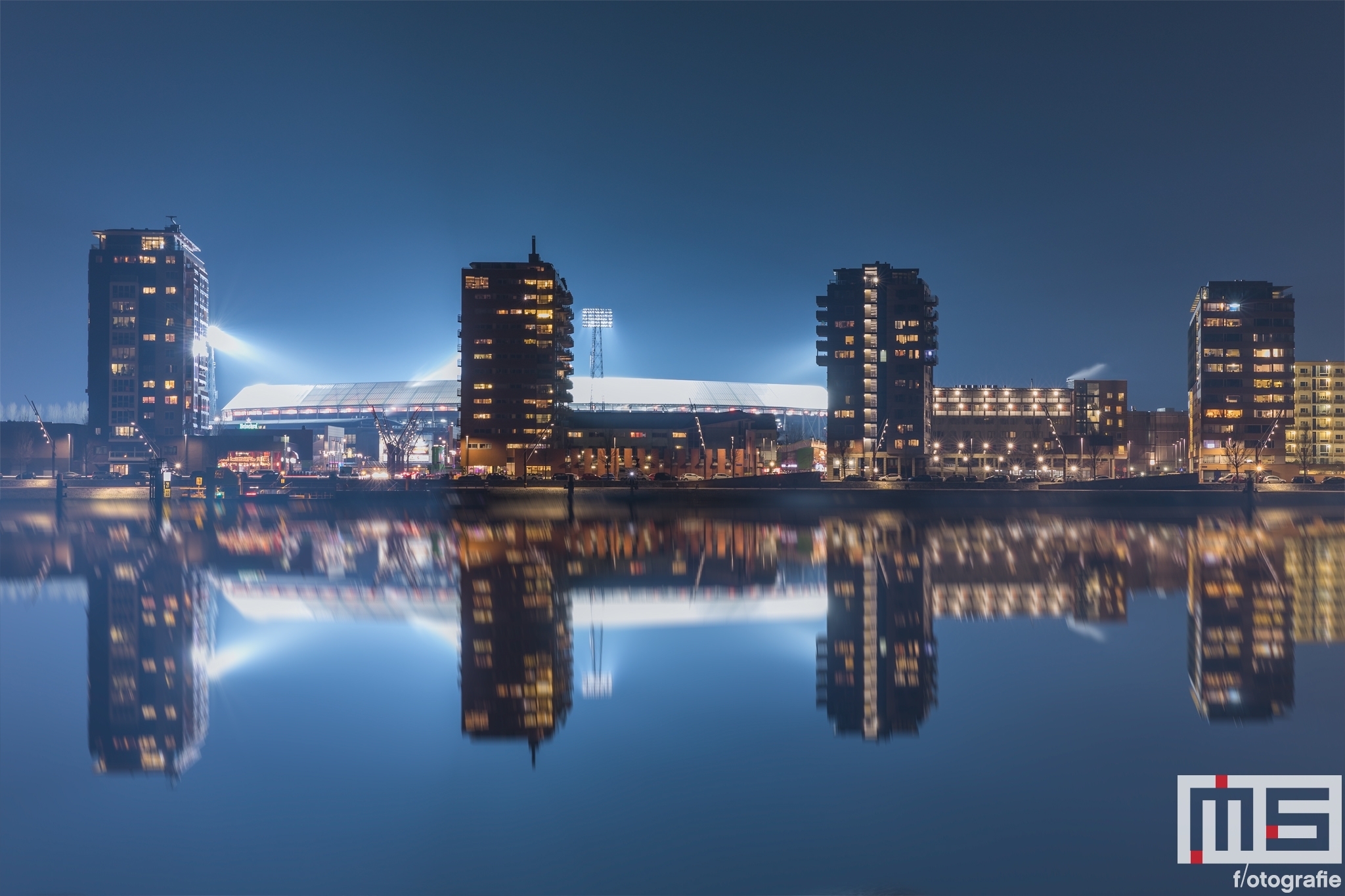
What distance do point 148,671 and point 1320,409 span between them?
17948cm

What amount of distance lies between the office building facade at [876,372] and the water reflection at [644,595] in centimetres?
6231

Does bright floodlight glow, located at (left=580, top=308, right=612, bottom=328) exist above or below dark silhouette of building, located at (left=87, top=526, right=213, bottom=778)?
above

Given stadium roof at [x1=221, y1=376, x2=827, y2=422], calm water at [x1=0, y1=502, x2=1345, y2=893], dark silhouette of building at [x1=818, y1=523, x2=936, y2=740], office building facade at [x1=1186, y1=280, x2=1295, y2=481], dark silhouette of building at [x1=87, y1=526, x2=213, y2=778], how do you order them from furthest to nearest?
stadium roof at [x1=221, y1=376, x2=827, y2=422] < office building facade at [x1=1186, y1=280, x2=1295, y2=481] < dark silhouette of building at [x1=818, y1=523, x2=936, y2=740] < dark silhouette of building at [x1=87, y1=526, x2=213, y2=778] < calm water at [x1=0, y1=502, x2=1345, y2=893]

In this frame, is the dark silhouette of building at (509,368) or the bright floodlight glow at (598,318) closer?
the dark silhouette of building at (509,368)

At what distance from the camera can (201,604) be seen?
2550cm

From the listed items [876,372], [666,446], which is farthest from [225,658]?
[876,372]

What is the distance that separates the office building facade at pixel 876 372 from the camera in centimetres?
11588

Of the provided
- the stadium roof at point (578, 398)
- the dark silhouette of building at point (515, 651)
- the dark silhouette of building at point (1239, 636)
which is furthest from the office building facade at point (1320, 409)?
the dark silhouette of building at point (515, 651)

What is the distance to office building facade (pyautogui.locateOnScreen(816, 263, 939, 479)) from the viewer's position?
380 ft

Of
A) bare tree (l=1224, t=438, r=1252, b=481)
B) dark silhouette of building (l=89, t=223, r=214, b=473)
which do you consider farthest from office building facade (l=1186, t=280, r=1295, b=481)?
dark silhouette of building (l=89, t=223, r=214, b=473)

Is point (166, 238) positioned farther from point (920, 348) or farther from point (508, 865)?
point (508, 865)

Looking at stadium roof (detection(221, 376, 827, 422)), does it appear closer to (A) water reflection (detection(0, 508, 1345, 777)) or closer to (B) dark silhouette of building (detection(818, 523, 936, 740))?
(A) water reflection (detection(0, 508, 1345, 777))

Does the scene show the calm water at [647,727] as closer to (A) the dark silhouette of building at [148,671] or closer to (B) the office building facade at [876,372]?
(A) the dark silhouette of building at [148,671]

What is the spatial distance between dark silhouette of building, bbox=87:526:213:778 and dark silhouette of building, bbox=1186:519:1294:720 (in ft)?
60.5
